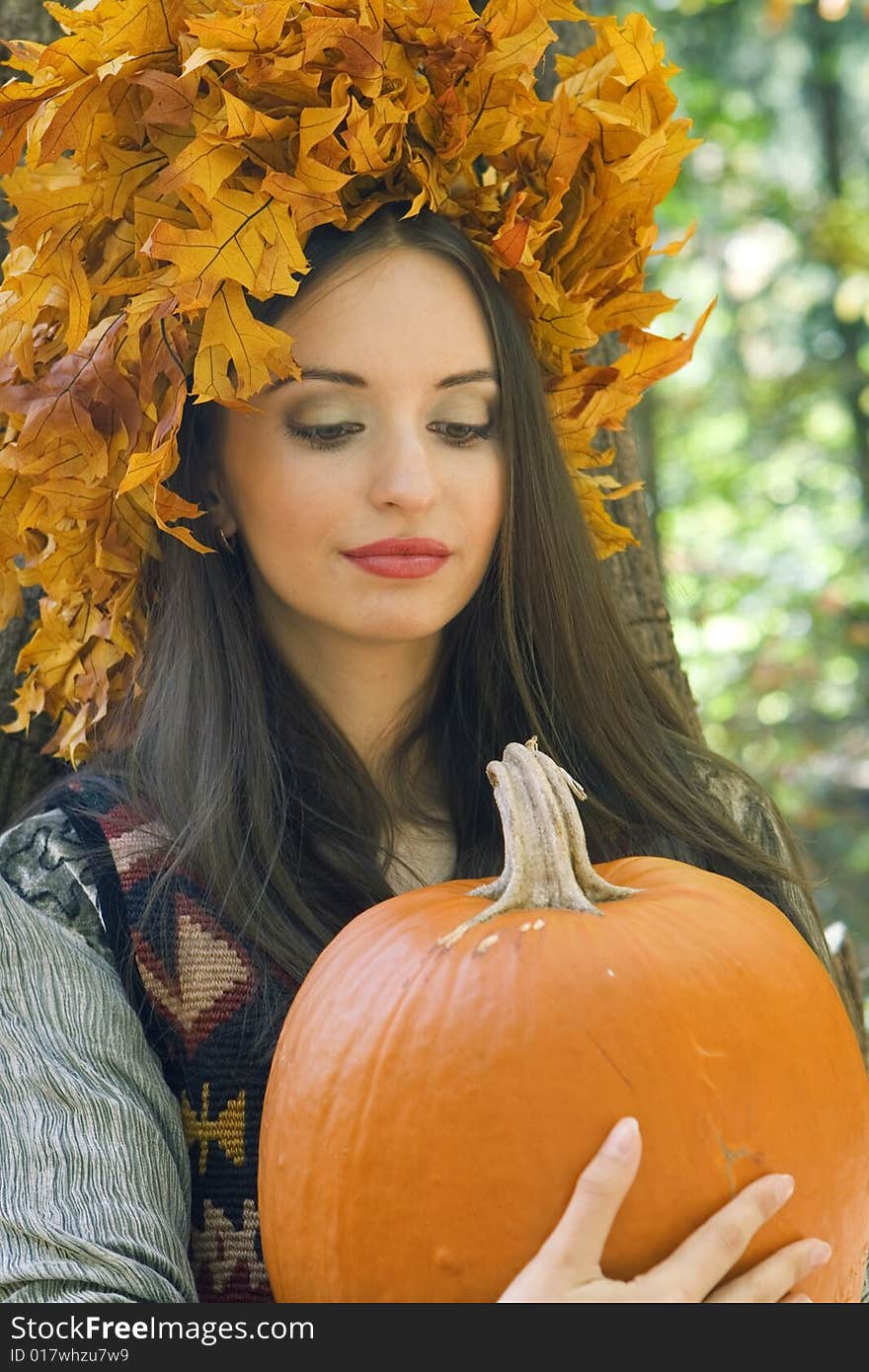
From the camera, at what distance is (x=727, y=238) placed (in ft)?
27.1

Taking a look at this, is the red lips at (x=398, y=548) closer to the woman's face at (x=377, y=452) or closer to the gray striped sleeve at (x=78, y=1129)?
the woman's face at (x=377, y=452)

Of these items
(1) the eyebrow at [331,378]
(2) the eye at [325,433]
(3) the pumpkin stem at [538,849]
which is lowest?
(3) the pumpkin stem at [538,849]

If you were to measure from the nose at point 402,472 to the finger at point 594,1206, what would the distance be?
925 mm

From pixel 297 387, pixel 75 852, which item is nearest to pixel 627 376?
pixel 297 387

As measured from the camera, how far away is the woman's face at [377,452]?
185cm

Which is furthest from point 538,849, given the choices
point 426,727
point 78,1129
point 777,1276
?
point 426,727

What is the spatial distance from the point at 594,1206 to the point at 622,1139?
0.19ft

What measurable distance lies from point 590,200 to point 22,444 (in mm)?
886

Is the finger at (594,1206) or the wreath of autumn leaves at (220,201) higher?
the wreath of autumn leaves at (220,201)

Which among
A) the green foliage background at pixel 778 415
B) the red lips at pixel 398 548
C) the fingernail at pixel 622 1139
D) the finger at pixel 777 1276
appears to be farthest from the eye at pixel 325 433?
the green foliage background at pixel 778 415

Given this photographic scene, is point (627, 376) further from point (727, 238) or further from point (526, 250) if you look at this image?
point (727, 238)

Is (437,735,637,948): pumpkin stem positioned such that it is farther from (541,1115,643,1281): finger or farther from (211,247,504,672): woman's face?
(211,247,504,672): woman's face

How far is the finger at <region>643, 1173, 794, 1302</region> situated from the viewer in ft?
3.84

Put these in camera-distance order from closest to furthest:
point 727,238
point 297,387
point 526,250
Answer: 1. point 297,387
2. point 526,250
3. point 727,238
